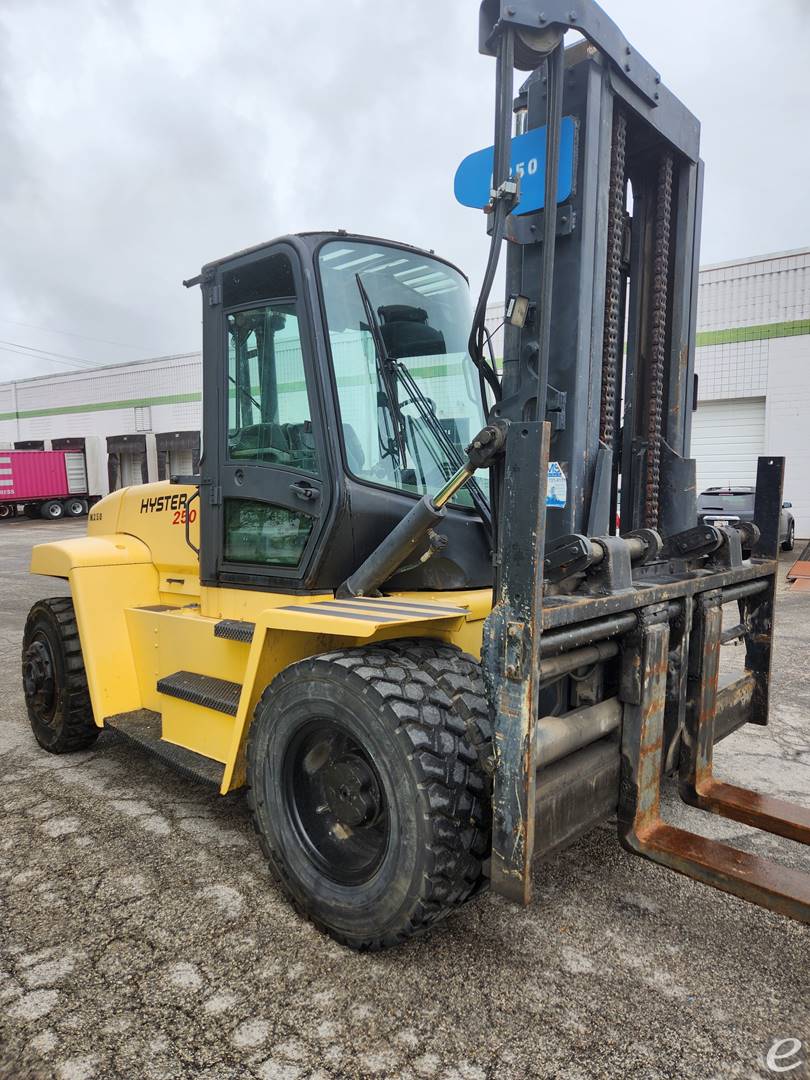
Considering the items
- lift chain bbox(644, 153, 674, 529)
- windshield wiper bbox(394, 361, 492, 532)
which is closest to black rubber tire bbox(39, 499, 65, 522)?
windshield wiper bbox(394, 361, 492, 532)

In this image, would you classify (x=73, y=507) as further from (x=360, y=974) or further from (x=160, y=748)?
(x=360, y=974)

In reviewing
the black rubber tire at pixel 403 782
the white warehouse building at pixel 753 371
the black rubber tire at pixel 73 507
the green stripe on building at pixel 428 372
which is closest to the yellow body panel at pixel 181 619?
the black rubber tire at pixel 403 782

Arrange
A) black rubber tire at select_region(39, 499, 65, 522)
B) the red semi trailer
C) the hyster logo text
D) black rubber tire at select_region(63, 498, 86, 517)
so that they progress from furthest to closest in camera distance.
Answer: black rubber tire at select_region(63, 498, 86, 517) < black rubber tire at select_region(39, 499, 65, 522) < the red semi trailer < the hyster logo text

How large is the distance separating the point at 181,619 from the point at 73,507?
31804 mm

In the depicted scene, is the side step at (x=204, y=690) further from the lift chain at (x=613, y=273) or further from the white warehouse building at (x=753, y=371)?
the white warehouse building at (x=753, y=371)

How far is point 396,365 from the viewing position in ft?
10.5

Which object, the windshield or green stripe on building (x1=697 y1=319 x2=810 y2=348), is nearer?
the windshield

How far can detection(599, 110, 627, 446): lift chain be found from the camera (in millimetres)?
2898

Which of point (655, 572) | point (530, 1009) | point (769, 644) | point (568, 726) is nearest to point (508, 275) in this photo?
point (655, 572)

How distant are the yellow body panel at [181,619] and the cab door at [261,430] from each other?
0.22 metres

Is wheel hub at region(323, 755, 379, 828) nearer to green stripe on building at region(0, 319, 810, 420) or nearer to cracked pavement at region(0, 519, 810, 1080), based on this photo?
cracked pavement at region(0, 519, 810, 1080)

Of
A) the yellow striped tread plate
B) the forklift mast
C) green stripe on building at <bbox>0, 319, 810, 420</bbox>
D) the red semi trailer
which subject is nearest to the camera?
the forklift mast

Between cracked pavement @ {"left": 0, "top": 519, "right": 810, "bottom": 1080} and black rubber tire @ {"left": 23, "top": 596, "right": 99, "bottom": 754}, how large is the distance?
94 centimetres

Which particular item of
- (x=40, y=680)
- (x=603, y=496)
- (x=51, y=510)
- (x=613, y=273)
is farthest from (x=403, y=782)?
(x=51, y=510)
